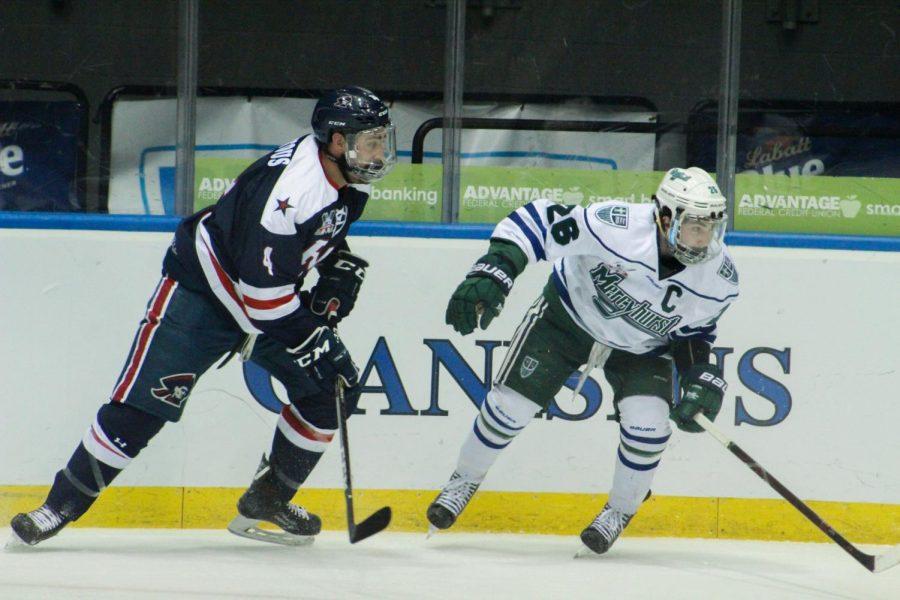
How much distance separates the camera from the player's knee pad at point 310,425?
379 cm

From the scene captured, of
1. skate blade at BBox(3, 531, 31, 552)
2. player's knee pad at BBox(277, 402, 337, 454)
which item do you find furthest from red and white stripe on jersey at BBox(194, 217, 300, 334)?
skate blade at BBox(3, 531, 31, 552)

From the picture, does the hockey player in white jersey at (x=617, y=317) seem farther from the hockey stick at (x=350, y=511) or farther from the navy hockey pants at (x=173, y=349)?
the navy hockey pants at (x=173, y=349)

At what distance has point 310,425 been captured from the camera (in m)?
3.79

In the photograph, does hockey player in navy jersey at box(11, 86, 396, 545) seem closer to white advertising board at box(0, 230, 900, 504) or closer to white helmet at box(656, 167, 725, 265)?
white advertising board at box(0, 230, 900, 504)

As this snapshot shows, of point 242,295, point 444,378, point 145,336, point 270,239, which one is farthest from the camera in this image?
point 444,378

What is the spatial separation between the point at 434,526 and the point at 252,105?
1433 mm

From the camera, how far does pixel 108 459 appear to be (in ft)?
11.9

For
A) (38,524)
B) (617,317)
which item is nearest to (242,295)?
(38,524)

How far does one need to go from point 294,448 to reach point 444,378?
2.06ft

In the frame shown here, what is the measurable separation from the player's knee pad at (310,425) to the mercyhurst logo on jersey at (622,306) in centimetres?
78

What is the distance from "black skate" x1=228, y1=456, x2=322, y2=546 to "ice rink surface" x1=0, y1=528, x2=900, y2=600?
0.04 metres

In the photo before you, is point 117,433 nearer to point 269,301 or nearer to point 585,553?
point 269,301

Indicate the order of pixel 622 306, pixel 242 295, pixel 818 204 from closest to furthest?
pixel 242 295
pixel 622 306
pixel 818 204

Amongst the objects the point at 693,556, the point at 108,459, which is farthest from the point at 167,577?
the point at 693,556
